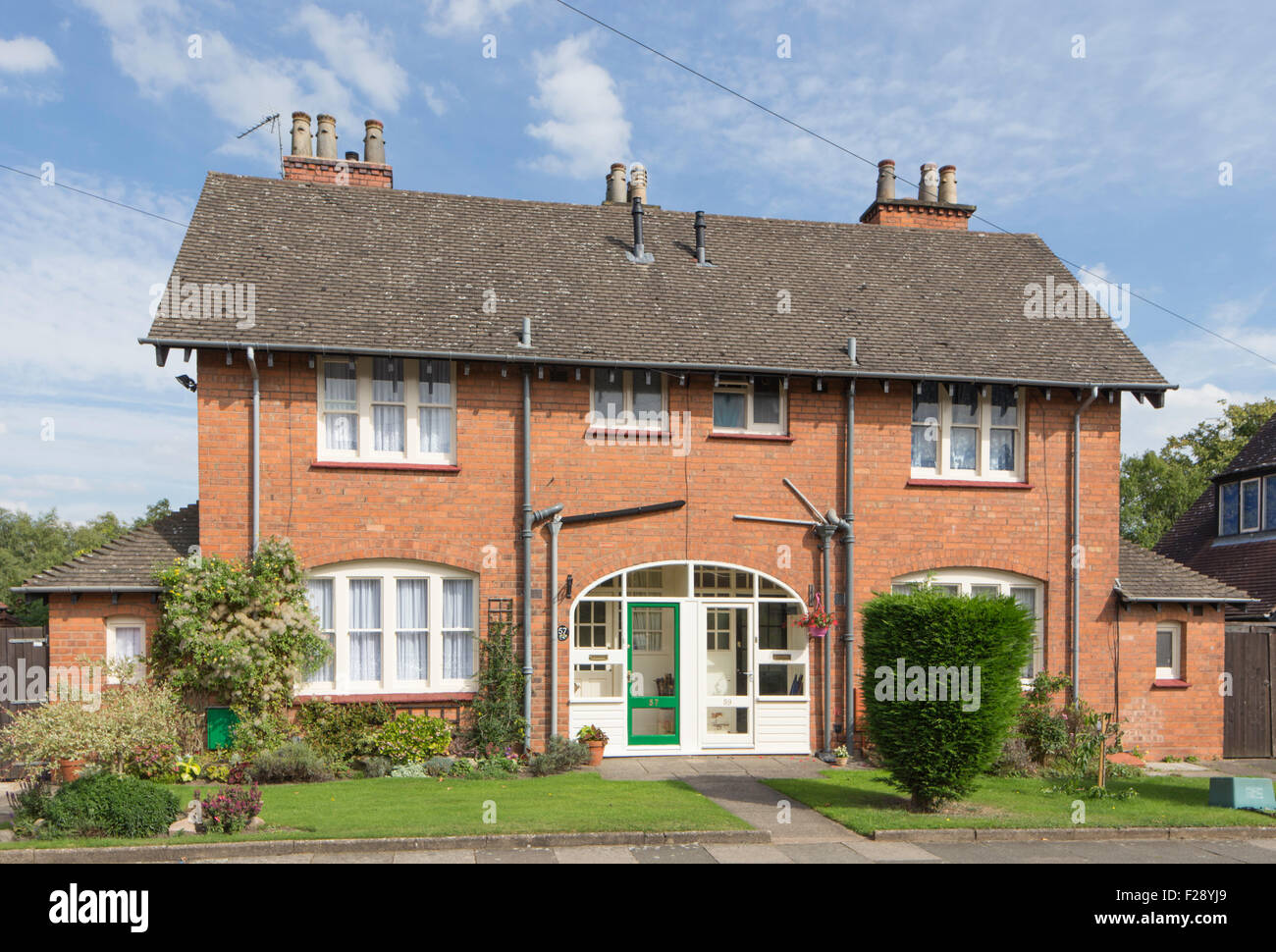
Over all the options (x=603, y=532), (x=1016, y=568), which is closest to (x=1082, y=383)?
(x=1016, y=568)

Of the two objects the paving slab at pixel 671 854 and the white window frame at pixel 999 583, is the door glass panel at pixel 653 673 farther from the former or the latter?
the paving slab at pixel 671 854

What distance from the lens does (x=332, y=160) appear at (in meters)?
17.5

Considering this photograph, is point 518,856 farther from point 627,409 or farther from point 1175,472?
point 1175,472

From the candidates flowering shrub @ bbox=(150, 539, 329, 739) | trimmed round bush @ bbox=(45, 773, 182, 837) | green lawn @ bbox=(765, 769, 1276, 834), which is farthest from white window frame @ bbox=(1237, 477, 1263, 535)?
trimmed round bush @ bbox=(45, 773, 182, 837)

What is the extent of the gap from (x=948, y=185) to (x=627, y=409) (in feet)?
33.2

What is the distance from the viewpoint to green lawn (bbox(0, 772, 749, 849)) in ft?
30.5

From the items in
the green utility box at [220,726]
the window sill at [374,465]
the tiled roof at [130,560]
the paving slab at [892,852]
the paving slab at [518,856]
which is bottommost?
the paving slab at [892,852]

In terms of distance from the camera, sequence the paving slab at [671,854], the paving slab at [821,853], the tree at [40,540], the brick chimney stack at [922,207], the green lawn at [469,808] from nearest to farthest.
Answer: the paving slab at [671,854]
the paving slab at [821,853]
the green lawn at [469,808]
the brick chimney stack at [922,207]
the tree at [40,540]

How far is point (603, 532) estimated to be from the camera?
A: 14086 millimetres

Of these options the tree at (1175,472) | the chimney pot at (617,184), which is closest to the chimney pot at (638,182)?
the chimney pot at (617,184)

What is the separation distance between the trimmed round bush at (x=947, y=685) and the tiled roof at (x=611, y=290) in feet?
16.6

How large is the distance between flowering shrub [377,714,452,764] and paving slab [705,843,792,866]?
16.8 feet

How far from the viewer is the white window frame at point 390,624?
13.4 meters

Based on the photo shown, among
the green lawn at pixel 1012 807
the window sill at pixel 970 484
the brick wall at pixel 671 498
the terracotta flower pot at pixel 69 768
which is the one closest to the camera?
the green lawn at pixel 1012 807
